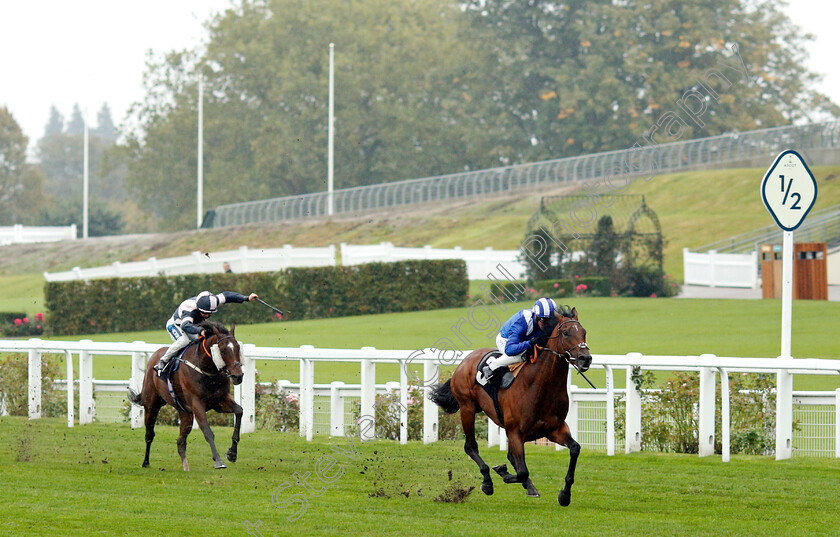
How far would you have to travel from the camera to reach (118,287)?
76.7ft

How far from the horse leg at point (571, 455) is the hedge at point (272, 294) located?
16015 millimetres

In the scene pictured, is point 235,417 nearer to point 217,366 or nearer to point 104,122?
point 217,366

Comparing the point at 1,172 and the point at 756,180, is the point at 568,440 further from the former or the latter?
the point at 1,172

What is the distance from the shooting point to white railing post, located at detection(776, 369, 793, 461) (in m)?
8.32

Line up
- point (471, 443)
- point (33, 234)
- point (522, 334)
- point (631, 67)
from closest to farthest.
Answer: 1. point (522, 334)
2. point (471, 443)
3. point (631, 67)
4. point (33, 234)

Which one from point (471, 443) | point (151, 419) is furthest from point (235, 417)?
point (471, 443)

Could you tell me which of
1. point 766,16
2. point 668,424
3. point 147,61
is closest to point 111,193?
point 147,61

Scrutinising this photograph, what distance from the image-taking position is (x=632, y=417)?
9.02 metres

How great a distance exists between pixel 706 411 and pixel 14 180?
224 ft

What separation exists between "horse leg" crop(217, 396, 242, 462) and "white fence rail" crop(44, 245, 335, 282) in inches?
716

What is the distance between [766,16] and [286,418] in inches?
1632

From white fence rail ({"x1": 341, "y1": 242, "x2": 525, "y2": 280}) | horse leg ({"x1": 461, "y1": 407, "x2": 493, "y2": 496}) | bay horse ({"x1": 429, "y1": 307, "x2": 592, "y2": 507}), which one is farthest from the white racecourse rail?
white fence rail ({"x1": 341, "y1": 242, "x2": 525, "y2": 280})

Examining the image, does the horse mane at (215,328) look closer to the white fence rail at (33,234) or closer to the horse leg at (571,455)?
the horse leg at (571,455)

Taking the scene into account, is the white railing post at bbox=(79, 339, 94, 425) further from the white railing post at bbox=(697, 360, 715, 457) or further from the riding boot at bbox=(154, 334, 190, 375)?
the white railing post at bbox=(697, 360, 715, 457)
